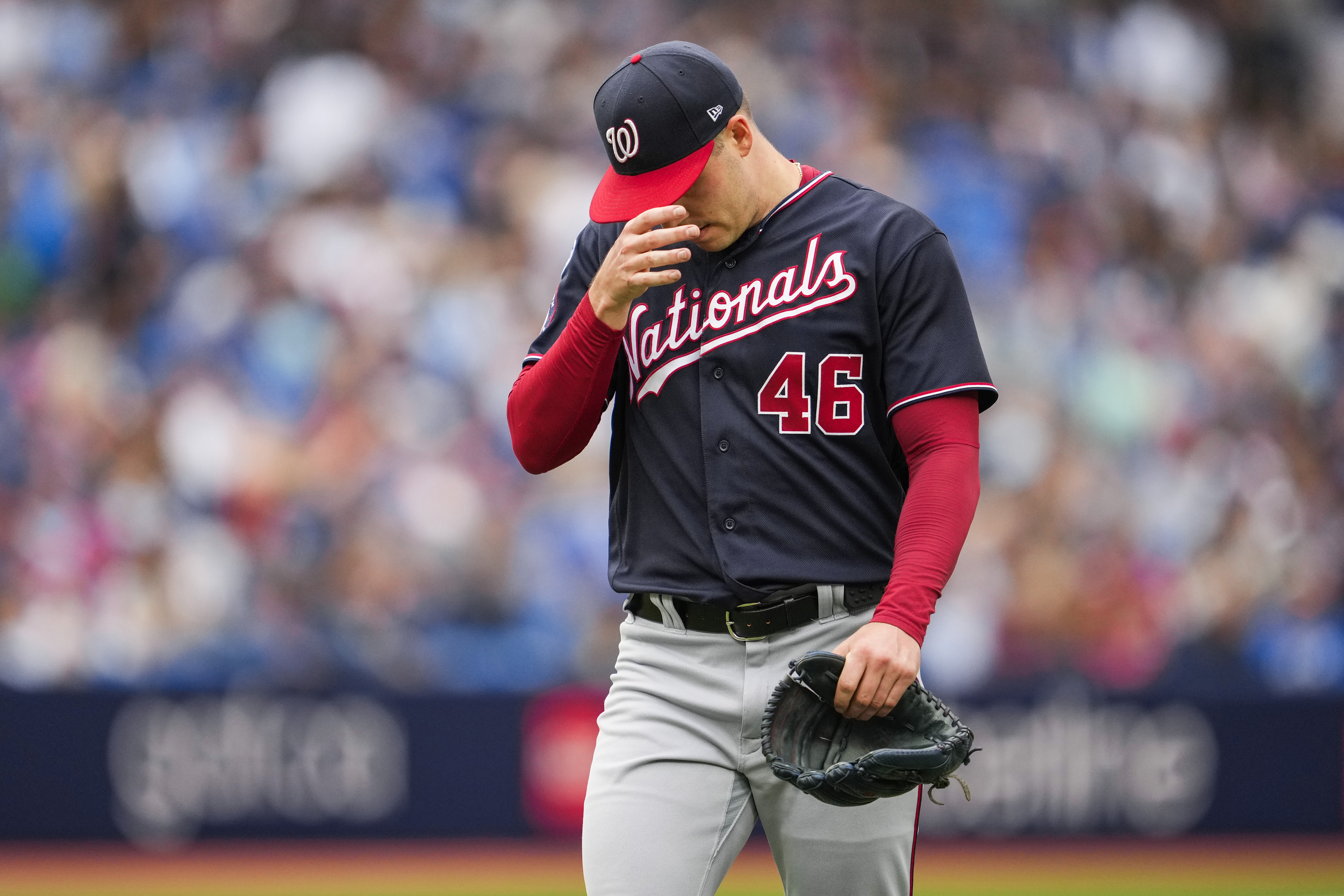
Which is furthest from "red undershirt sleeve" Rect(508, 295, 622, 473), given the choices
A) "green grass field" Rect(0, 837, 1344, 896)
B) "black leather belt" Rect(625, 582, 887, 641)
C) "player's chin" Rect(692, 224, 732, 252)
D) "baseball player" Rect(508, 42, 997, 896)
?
"green grass field" Rect(0, 837, 1344, 896)

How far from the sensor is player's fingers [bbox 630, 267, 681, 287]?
2.55m

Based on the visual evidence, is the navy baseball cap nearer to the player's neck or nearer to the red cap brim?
the red cap brim

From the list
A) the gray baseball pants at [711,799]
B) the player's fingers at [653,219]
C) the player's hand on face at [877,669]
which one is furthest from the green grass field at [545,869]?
the player's fingers at [653,219]

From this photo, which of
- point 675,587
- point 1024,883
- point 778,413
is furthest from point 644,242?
point 1024,883

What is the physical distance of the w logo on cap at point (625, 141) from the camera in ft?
8.68

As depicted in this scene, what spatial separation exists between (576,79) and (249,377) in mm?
2771

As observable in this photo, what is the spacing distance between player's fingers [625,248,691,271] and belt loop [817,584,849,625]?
1.97ft

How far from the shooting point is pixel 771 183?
111 inches

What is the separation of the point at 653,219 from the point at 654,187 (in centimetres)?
11

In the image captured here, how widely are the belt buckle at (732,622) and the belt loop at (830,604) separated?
3.7 inches

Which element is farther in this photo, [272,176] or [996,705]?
[272,176]

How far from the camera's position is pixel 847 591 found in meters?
2.72

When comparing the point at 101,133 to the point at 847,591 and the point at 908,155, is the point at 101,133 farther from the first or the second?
the point at 847,591

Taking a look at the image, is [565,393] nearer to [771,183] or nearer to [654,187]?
[654,187]
